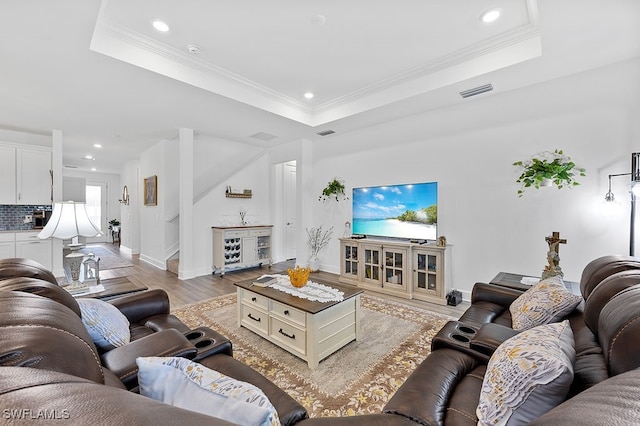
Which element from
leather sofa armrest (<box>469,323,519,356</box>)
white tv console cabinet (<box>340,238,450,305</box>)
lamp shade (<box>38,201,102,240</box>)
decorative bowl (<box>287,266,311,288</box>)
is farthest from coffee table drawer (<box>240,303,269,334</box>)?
white tv console cabinet (<box>340,238,450,305</box>)

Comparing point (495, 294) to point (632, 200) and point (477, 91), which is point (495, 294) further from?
point (477, 91)

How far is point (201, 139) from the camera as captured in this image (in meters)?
5.37

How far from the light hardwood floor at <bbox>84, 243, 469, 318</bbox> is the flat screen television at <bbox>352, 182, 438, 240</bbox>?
964 millimetres

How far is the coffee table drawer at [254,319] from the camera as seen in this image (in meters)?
2.54

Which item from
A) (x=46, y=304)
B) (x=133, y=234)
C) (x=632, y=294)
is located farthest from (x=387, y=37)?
(x=133, y=234)

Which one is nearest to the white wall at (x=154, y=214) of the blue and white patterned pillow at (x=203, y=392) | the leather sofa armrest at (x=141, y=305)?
the leather sofa armrest at (x=141, y=305)

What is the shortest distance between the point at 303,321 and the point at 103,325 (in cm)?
132

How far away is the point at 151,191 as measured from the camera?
19.6ft

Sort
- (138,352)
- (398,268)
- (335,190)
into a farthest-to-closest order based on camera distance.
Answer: (335,190) < (398,268) < (138,352)

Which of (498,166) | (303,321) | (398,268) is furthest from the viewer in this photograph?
(398,268)

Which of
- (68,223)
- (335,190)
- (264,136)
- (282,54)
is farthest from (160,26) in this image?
(335,190)

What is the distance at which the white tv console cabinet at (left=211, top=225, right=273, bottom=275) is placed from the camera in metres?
5.14

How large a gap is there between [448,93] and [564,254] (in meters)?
2.27

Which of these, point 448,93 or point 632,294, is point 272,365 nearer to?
point 632,294
